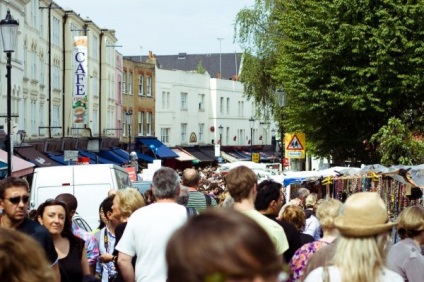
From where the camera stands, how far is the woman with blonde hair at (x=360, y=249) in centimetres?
530

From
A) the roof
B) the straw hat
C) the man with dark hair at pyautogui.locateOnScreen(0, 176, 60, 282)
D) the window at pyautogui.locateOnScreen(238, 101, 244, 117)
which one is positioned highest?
the roof

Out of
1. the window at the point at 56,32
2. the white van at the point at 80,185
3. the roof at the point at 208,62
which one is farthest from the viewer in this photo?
the roof at the point at 208,62

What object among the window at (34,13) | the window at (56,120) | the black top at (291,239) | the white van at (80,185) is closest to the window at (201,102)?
the window at (56,120)

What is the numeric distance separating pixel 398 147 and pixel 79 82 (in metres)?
22.4

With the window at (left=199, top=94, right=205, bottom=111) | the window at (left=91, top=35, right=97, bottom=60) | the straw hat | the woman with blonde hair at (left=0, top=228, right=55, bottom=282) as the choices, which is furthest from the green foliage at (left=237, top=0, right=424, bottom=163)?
the window at (left=199, top=94, right=205, bottom=111)

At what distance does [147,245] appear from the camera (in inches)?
306

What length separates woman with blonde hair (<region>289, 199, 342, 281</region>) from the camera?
7.78m

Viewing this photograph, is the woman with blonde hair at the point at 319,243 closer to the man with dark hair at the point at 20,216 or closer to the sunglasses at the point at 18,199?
the man with dark hair at the point at 20,216

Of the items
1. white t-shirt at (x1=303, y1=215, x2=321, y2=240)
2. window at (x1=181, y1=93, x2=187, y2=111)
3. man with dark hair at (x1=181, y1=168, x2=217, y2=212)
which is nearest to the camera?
man with dark hair at (x1=181, y1=168, x2=217, y2=212)

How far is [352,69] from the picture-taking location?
115 feet

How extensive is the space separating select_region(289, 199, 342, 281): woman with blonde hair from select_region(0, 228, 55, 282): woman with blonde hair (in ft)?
14.2

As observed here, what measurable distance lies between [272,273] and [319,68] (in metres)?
34.1

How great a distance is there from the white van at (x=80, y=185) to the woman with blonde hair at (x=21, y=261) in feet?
58.9

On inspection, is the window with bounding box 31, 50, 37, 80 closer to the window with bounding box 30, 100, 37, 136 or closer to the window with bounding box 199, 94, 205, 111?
the window with bounding box 30, 100, 37, 136
